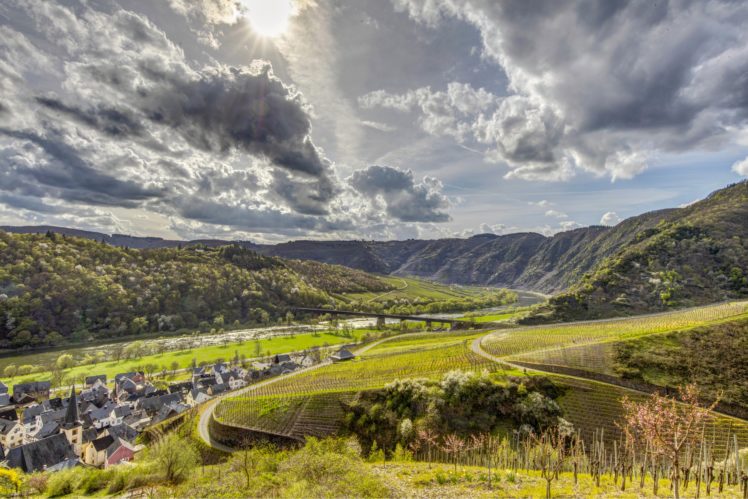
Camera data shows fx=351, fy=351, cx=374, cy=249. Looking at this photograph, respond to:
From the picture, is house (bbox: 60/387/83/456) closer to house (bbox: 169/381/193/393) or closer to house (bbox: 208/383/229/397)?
house (bbox: 169/381/193/393)

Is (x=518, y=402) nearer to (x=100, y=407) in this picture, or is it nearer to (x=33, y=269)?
(x=100, y=407)

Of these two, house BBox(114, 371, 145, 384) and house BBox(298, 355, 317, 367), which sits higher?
house BBox(298, 355, 317, 367)

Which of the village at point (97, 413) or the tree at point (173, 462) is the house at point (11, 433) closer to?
the village at point (97, 413)

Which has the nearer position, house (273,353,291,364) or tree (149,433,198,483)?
tree (149,433,198,483)

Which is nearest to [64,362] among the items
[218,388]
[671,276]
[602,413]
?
[218,388]

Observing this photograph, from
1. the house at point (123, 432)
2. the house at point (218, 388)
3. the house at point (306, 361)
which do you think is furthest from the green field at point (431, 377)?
the house at point (306, 361)

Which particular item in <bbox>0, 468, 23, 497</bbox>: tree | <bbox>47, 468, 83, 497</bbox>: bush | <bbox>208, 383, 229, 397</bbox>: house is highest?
<bbox>0, 468, 23, 497</bbox>: tree

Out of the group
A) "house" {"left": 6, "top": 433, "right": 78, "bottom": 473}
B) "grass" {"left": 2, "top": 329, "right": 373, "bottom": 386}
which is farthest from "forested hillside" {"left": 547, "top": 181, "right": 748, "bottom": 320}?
"house" {"left": 6, "top": 433, "right": 78, "bottom": 473}
